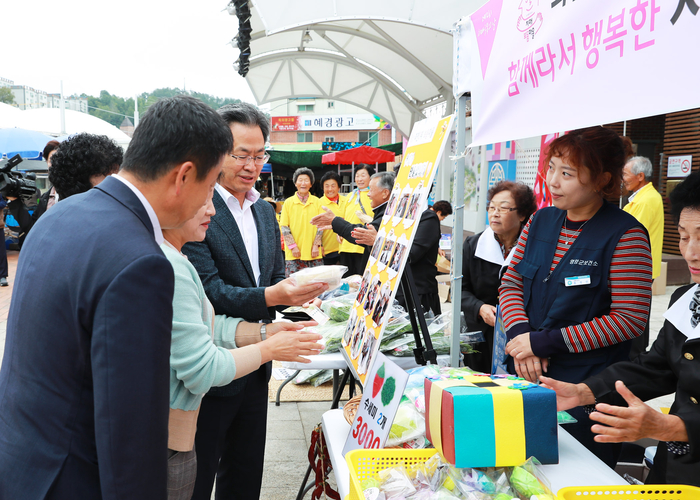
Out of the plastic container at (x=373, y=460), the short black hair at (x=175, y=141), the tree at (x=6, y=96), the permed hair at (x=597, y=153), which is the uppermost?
the tree at (x=6, y=96)

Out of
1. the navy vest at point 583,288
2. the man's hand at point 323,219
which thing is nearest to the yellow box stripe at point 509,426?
the navy vest at point 583,288

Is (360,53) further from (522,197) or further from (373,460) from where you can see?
(373,460)

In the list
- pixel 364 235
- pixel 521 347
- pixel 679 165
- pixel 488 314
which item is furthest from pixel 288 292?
pixel 679 165

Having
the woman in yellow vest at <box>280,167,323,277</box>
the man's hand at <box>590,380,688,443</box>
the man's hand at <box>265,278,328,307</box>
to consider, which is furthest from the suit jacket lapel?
the woman in yellow vest at <box>280,167,323,277</box>

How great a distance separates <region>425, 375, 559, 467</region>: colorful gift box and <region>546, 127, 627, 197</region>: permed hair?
0.92 m

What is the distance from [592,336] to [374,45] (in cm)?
866

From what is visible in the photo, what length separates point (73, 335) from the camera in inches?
34.7

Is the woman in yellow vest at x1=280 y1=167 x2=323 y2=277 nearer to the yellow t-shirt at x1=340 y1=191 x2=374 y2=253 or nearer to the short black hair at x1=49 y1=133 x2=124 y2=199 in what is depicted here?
the yellow t-shirt at x1=340 y1=191 x2=374 y2=253

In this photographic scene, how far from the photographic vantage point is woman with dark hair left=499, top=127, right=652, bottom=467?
5.75 ft

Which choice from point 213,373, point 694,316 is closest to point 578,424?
point 694,316

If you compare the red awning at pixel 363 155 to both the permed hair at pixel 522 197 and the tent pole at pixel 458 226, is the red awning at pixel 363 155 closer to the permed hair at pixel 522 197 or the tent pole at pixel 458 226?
the permed hair at pixel 522 197

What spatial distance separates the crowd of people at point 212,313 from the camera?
34.5 inches

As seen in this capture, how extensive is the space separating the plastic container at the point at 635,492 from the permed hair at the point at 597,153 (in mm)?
1073

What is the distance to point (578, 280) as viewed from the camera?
1.78m
